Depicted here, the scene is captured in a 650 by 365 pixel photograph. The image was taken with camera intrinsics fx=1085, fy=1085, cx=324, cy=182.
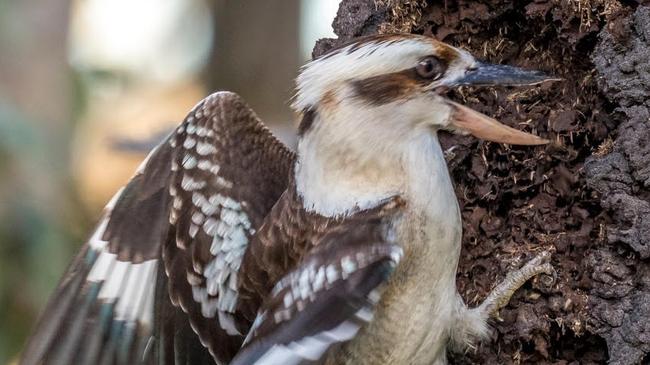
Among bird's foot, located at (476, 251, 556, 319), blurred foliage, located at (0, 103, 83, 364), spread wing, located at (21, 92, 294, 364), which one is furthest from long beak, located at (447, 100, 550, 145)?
blurred foliage, located at (0, 103, 83, 364)

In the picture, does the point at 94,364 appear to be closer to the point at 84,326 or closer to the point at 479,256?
the point at 84,326

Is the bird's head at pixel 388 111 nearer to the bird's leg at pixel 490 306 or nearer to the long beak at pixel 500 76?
the long beak at pixel 500 76

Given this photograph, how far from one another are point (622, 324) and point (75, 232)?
3144 millimetres

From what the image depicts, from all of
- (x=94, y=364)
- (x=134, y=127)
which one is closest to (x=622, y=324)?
(x=94, y=364)

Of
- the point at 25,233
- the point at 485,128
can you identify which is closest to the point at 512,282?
the point at 485,128

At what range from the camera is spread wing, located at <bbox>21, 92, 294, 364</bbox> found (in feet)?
9.32

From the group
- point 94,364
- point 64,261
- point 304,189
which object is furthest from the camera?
point 64,261

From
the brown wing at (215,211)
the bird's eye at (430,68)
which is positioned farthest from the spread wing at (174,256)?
the bird's eye at (430,68)

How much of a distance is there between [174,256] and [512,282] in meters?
0.88

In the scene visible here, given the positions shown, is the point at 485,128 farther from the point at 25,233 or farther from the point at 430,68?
the point at 25,233

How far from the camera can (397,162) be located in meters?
2.56

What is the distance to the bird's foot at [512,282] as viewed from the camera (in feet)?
8.66

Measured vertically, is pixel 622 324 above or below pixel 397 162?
Answer: below

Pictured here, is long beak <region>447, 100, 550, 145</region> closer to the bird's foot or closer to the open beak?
the open beak
